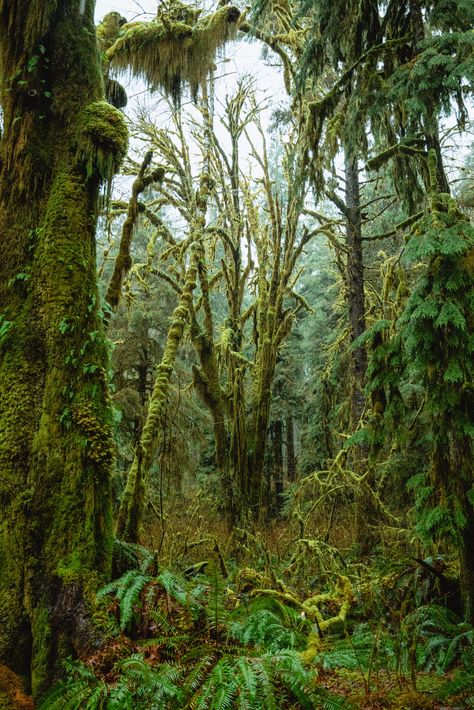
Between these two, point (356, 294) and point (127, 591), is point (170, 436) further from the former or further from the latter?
point (356, 294)

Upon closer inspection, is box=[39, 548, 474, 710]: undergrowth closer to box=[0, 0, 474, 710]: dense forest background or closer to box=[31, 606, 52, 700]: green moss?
box=[0, 0, 474, 710]: dense forest background

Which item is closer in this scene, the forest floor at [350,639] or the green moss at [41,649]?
the forest floor at [350,639]

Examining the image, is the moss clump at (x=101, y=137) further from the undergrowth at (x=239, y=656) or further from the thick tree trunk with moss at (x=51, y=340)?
the undergrowth at (x=239, y=656)

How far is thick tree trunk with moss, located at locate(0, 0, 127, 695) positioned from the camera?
10.9 ft

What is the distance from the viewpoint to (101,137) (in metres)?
4.18

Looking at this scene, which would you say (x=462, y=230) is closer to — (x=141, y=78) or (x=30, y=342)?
(x=30, y=342)

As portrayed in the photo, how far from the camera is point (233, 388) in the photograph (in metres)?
11.5

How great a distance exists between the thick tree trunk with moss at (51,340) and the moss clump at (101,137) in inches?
0.4

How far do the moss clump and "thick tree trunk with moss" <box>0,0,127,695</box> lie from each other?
1 centimetres

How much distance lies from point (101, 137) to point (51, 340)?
1.81 meters

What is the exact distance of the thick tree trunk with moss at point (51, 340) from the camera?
333 cm

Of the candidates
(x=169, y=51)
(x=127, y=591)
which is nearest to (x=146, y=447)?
(x=127, y=591)

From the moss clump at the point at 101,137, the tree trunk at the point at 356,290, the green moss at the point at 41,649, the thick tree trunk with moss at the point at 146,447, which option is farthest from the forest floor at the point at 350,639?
the tree trunk at the point at 356,290

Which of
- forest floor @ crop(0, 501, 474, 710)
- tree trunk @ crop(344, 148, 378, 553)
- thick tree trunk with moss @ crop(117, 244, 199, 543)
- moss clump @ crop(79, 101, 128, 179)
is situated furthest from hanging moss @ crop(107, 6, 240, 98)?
forest floor @ crop(0, 501, 474, 710)
